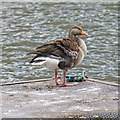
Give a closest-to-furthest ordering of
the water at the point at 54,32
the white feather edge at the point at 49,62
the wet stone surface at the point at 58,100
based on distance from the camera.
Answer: the wet stone surface at the point at 58,100, the white feather edge at the point at 49,62, the water at the point at 54,32

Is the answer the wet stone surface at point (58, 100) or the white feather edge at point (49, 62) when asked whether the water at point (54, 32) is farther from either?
the wet stone surface at point (58, 100)

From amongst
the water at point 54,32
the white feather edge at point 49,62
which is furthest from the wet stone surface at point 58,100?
the water at point 54,32

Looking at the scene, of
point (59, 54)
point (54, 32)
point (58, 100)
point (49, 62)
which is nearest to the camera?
point (58, 100)

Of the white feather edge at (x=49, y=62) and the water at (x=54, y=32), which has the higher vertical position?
the white feather edge at (x=49, y=62)

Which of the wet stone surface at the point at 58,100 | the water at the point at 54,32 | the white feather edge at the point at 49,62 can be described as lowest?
the water at the point at 54,32

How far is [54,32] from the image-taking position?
20.2 m

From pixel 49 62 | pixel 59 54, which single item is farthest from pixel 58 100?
pixel 59 54

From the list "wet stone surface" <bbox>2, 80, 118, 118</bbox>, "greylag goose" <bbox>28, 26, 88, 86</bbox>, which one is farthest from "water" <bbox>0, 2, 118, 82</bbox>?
"wet stone surface" <bbox>2, 80, 118, 118</bbox>

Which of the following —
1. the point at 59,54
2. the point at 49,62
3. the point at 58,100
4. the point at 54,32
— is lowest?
the point at 54,32

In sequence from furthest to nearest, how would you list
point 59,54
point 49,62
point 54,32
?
point 54,32
point 59,54
point 49,62

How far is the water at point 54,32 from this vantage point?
14092 millimetres

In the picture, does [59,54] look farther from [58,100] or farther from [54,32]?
[54,32]

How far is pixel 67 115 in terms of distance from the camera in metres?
7.52

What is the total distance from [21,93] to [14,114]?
4.69 ft
